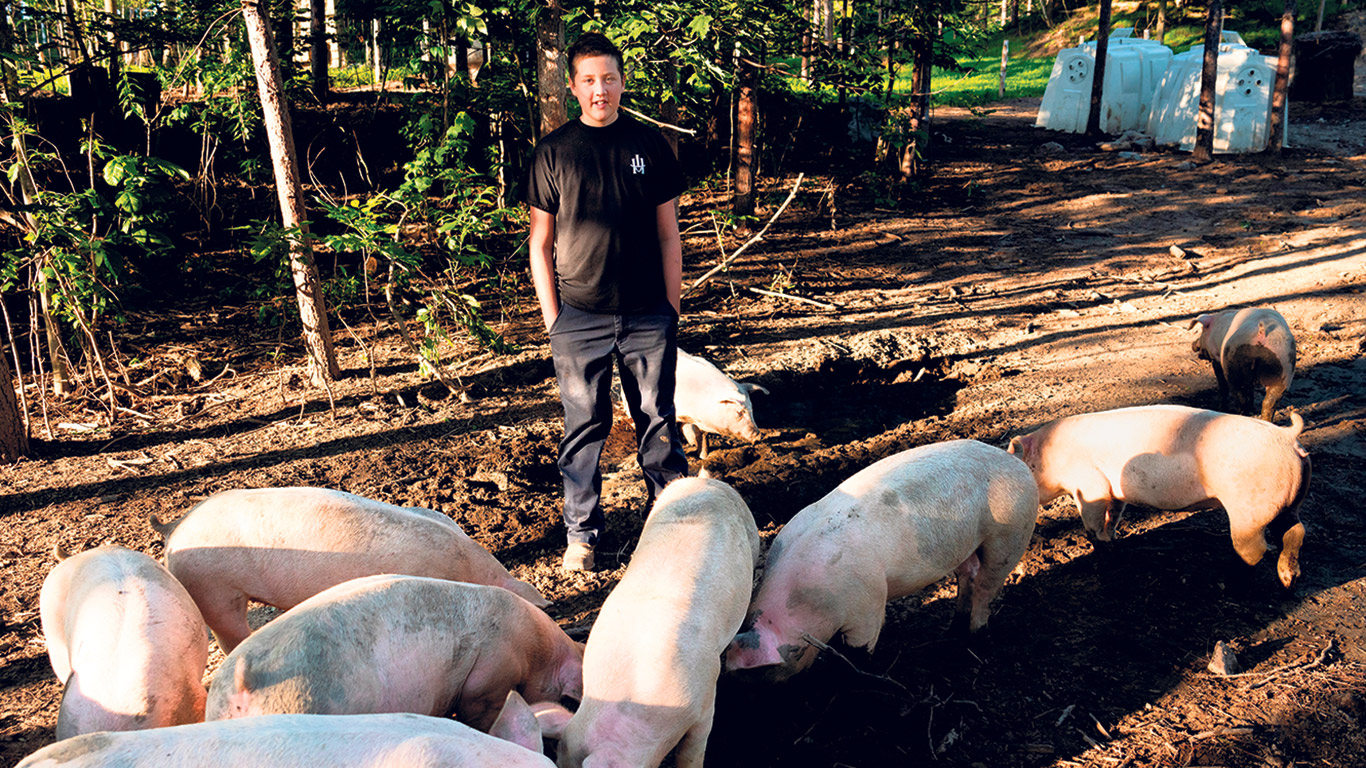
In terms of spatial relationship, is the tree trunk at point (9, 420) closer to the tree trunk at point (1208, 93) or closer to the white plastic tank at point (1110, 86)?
the tree trunk at point (1208, 93)

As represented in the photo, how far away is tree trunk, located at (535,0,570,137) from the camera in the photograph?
6.32 m

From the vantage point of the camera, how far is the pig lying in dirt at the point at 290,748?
2.21 meters

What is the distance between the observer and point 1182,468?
13.7ft

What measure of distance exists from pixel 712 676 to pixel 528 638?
706mm

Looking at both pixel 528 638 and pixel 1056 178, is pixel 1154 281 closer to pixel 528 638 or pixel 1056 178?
pixel 1056 178

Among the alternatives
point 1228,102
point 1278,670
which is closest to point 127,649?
point 1278,670

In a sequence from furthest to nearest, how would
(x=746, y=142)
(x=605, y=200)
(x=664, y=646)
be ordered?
(x=746, y=142) → (x=605, y=200) → (x=664, y=646)

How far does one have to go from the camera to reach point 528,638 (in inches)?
124

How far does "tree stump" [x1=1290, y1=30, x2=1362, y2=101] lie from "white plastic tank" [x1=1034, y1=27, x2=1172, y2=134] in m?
3.07

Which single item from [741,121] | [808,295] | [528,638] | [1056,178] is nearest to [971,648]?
[528,638]

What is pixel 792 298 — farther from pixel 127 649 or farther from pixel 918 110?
pixel 918 110

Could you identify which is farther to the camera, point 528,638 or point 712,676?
point 528,638

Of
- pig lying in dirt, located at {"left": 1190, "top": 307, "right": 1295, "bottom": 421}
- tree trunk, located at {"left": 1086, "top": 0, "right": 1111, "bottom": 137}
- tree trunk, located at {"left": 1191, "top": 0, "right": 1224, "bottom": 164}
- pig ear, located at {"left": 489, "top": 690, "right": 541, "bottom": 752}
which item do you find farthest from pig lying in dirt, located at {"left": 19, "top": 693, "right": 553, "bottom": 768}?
tree trunk, located at {"left": 1086, "top": 0, "right": 1111, "bottom": 137}

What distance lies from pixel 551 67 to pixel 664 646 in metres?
4.84
